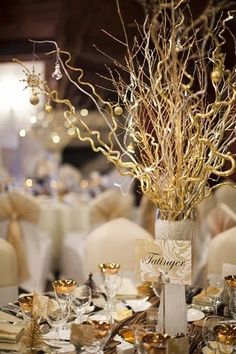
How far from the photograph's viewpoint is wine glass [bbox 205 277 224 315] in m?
2.12

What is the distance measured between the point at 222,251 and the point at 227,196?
0.73 metres

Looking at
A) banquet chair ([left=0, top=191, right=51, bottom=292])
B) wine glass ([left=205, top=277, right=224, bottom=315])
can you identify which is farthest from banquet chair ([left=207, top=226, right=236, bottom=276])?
banquet chair ([left=0, top=191, right=51, bottom=292])

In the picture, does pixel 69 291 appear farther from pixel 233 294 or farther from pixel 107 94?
pixel 107 94

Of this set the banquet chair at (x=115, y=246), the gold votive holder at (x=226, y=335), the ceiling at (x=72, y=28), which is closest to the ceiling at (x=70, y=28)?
the ceiling at (x=72, y=28)

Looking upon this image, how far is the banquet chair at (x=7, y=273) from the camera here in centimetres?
240

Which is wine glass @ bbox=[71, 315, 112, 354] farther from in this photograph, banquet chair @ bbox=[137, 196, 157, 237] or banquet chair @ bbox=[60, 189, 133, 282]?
banquet chair @ bbox=[60, 189, 133, 282]

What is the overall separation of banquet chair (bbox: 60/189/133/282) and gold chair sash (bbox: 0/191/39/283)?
1.47 ft

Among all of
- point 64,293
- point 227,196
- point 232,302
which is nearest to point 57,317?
point 64,293

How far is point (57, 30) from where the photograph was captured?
A: 348cm

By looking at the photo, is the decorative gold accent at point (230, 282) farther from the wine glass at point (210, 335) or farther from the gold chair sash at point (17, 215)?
the gold chair sash at point (17, 215)

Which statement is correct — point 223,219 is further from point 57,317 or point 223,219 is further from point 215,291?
point 57,317

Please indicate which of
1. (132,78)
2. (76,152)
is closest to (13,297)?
(132,78)

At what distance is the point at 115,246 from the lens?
2824 millimetres

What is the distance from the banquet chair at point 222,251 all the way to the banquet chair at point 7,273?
2.80 ft
